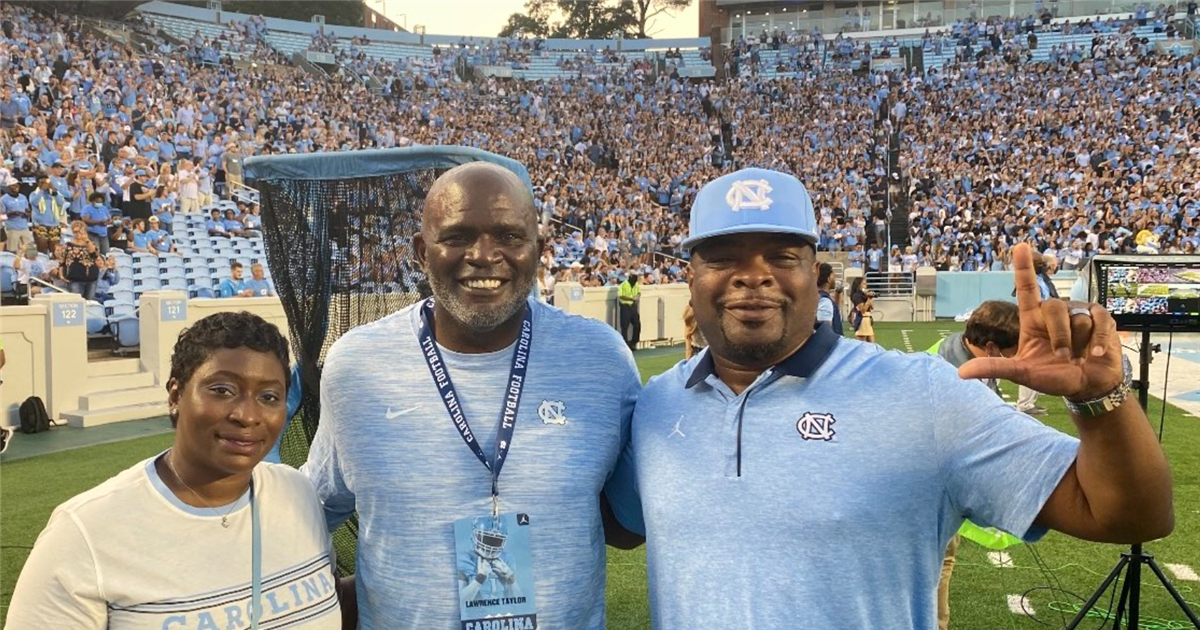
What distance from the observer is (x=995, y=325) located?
4.88m

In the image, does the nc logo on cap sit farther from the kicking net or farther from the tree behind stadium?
the tree behind stadium

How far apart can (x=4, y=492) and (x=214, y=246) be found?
1023 cm

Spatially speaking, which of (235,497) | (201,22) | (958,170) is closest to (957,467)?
(235,497)

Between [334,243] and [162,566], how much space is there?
2.24 meters

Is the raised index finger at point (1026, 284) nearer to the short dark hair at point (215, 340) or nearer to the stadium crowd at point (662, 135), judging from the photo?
the short dark hair at point (215, 340)

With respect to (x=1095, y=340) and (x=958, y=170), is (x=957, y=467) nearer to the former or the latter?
(x=1095, y=340)

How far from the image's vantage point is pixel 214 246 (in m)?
17.4

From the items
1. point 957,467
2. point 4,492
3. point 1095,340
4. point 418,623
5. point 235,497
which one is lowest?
point 4,492

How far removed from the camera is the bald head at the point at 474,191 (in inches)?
91.1

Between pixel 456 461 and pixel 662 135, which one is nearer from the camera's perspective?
pixel 456 461

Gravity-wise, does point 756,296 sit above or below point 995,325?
above

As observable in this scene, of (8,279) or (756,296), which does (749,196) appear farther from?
(8,279)

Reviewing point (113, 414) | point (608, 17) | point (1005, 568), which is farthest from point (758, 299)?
point (608, 17)

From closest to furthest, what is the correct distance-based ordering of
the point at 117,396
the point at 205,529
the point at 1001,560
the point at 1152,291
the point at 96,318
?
the point at 205,529 → the point at 1152,291 → the point at 1001,560 → the point at 117,396 → the point at 96,318
